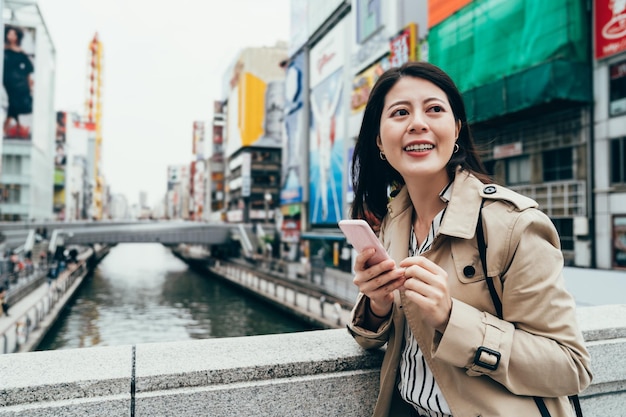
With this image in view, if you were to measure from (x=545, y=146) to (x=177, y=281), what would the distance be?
34.5m

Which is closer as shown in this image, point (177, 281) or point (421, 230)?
point (421, 230)

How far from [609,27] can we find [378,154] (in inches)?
748

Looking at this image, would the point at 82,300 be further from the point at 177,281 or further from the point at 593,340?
the point at 593,340

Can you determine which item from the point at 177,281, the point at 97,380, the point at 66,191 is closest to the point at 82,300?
the point at 177,281

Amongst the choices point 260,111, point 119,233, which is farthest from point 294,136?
point 260,111

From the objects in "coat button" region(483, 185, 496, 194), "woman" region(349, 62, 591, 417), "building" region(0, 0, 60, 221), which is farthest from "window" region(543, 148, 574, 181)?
"building" region(0, 0, 60, 221)

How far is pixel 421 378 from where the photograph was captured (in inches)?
66.7

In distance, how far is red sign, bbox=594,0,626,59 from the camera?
16688mm

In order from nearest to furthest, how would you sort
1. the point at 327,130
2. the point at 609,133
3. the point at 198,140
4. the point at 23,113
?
the point at 609,133
the point at 327,130
the point at 23,113
the point at 198,140

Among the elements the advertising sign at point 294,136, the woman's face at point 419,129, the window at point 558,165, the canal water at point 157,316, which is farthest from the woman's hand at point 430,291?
the advertising sign at point 294,136

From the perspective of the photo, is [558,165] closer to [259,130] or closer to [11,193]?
[11,193]

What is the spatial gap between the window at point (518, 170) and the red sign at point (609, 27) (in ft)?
16.5

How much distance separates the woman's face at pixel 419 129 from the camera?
5.49 feet

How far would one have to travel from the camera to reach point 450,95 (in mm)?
1744
